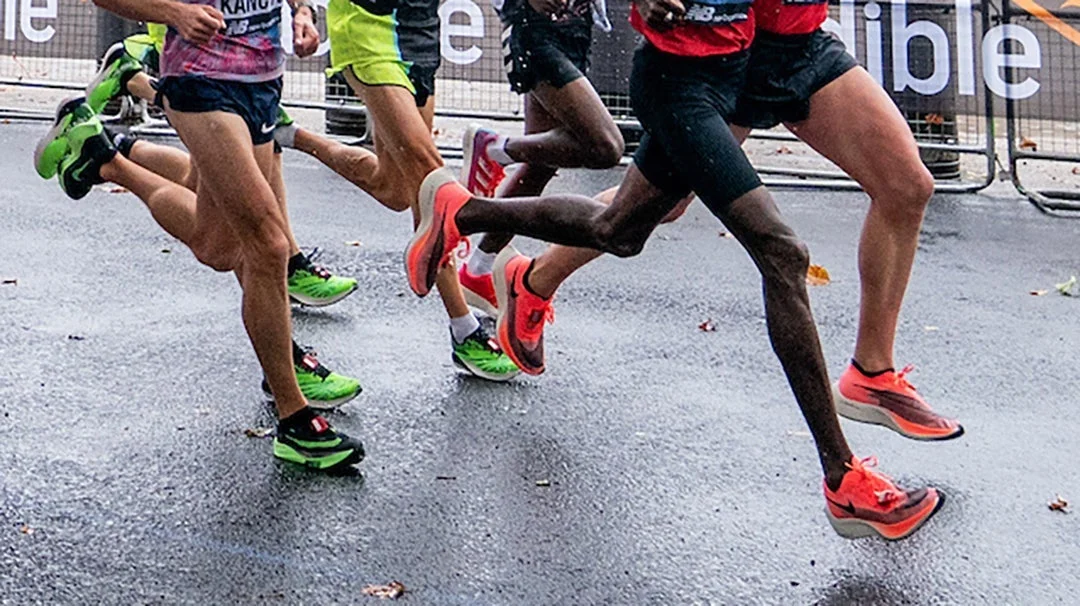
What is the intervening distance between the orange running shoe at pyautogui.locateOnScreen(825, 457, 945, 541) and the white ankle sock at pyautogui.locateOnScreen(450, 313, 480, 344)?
2.11 meters

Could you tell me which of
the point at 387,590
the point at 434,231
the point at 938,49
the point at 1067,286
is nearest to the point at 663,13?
the point at 434,231

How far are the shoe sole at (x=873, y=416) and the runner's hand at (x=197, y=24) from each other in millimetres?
2209

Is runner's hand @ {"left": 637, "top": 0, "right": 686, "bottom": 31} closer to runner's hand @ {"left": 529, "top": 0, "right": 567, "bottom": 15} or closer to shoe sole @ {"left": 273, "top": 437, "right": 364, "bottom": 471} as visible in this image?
runner's hand @ {"left": 529, "top": 0, "right": 567, "bottom": 15}

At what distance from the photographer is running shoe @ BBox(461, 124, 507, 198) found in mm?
6668

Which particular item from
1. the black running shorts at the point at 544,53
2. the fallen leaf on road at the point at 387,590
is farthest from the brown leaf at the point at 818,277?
the fallen leaf on road at the point at 387,590

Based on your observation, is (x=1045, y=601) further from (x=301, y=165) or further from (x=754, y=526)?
(x=301, y=165)

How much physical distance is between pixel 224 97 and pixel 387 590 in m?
1.69

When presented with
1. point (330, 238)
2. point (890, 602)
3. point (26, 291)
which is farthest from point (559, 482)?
point (330, 238)

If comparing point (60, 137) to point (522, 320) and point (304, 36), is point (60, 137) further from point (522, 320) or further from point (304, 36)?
point (522, 320)

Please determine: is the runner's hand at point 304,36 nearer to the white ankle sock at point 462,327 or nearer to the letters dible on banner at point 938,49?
the white ankle sock at point 462,327

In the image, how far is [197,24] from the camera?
459 cm

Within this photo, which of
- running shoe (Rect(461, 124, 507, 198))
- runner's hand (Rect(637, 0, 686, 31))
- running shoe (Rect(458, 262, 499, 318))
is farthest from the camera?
running shoe (Rect(458, 262, 499, 318))

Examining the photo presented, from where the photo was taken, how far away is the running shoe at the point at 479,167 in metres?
6.67

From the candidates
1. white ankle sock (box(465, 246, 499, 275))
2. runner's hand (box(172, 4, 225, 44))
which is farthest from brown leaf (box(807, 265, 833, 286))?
runner's hand (box(172, 4, 225, 44))
